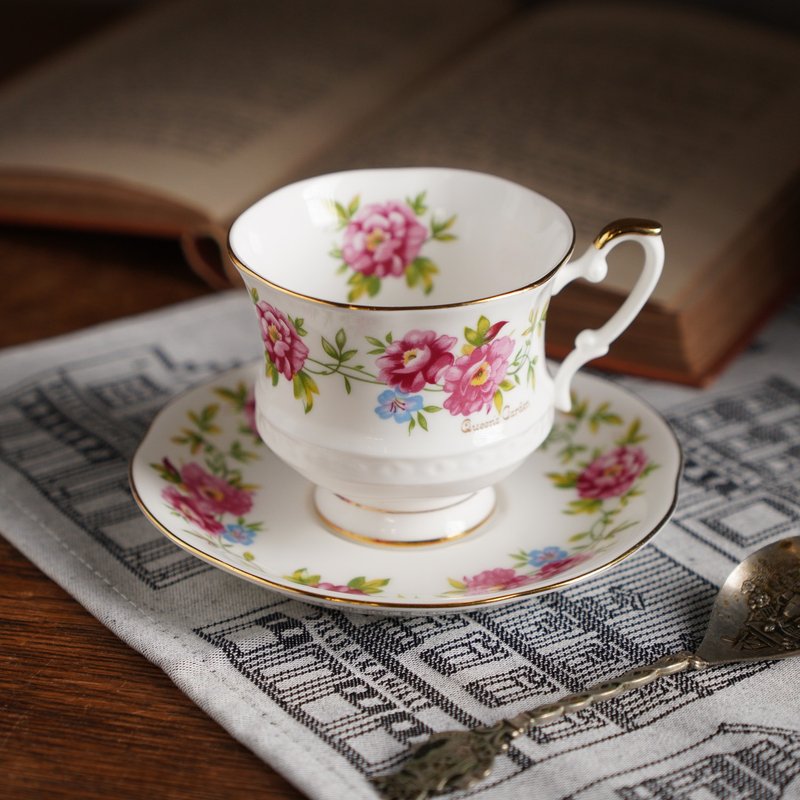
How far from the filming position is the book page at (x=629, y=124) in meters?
0.93

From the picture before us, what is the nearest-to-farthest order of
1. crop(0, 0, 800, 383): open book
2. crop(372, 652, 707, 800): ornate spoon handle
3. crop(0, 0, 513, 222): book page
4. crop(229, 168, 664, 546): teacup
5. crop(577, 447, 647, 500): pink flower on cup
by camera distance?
crop(372, 652, 707, 800): ornate spoon handle < crop(229, 168, 664, 546): teacup < crop(577, 447, 647, 500): pink flower on cup < crop(0, 0, 800, 383): open book < crop(0, 0, 513, 222): book page

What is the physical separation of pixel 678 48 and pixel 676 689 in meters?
0.82

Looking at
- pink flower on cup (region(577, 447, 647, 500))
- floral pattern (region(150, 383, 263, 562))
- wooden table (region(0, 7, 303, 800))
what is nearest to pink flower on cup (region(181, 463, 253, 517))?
floral pattern (region(150, 383, 263, 562))

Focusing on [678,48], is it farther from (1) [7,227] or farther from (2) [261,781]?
(2) [261,781]

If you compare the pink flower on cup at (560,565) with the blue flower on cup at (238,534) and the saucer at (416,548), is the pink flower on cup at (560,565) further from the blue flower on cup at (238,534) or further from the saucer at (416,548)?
the blue flower on cup at (238,534)

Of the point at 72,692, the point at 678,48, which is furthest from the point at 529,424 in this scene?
the point at 678,48

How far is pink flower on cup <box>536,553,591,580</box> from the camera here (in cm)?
62

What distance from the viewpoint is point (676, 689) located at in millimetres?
557

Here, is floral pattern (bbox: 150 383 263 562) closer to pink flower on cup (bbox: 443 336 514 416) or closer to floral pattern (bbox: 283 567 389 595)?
floral pattern (bbox: 283 567 389 595)

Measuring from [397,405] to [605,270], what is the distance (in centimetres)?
14

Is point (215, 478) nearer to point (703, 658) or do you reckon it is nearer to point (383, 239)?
point (383, 239)

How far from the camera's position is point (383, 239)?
2.38ft

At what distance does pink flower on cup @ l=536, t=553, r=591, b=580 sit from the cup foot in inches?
2.2

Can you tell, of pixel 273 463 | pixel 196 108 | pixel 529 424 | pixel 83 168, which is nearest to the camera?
pixel 529 424
